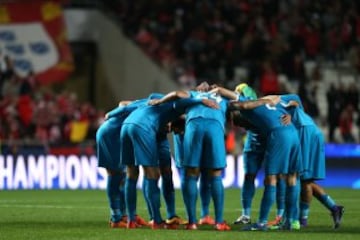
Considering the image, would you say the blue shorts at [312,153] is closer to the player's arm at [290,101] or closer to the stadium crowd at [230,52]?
the player's arm at [290,101]

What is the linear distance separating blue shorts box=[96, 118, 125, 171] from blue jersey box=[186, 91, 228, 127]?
136 cm

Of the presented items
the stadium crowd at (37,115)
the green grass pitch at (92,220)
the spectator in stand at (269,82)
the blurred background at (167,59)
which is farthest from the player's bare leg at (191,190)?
the spectator in stand at (269,82)

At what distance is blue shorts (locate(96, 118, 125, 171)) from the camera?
18391 millimetres

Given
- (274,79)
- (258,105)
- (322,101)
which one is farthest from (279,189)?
(322,101)

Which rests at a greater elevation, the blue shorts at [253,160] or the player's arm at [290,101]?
the player's arm at [290,101]

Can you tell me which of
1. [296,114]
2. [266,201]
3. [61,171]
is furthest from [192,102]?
[61,171]

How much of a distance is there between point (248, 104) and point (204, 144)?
85 centimetres

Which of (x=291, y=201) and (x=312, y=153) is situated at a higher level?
(x=312, y=153)

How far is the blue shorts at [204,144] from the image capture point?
1731 centimetres

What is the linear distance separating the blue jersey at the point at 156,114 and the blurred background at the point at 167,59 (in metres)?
12.0

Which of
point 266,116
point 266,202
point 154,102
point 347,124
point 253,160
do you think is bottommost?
point 347,124

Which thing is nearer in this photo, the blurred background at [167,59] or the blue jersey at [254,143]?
the blue jersey at [254,143]

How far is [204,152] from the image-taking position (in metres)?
17.5

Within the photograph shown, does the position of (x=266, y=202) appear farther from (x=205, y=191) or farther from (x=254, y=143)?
(x=254, y=143)
